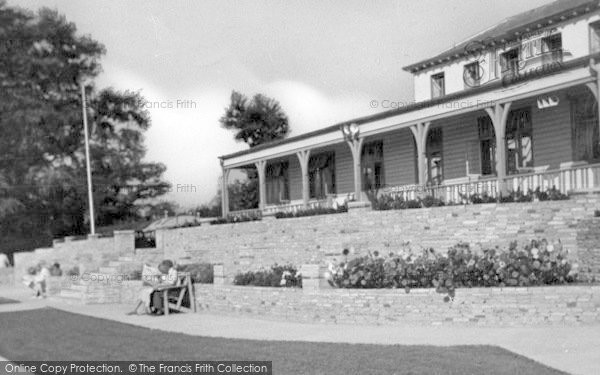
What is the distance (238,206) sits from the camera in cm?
4747

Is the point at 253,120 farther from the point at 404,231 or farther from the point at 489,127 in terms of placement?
the point at 404,231

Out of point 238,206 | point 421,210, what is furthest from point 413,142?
point 238,206

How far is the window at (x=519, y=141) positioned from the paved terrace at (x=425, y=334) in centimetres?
1057

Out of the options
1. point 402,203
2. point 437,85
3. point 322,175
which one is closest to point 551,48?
point 437,85

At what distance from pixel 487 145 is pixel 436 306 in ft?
38.6

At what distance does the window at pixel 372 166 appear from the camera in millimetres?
28591

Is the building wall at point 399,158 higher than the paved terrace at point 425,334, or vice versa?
the building wall at point 399,158

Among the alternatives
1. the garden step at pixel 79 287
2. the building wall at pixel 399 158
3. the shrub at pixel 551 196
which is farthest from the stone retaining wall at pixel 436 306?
the building wall at pixel 399 158

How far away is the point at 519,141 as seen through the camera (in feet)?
73.9

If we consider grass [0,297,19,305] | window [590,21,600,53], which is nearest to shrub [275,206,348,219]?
grass [0,297,19,305]

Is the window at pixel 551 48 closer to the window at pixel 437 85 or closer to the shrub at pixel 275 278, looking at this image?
the window at pixel 437 85

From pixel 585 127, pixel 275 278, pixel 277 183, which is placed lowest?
pixel 275 278

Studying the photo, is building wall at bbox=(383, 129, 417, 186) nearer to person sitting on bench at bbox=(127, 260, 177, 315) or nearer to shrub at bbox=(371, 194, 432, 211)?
shrub at bbox=(371, 194, 432, 211)

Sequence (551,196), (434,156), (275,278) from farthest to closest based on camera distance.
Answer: (434,156) → (551,196) → (275,278)
